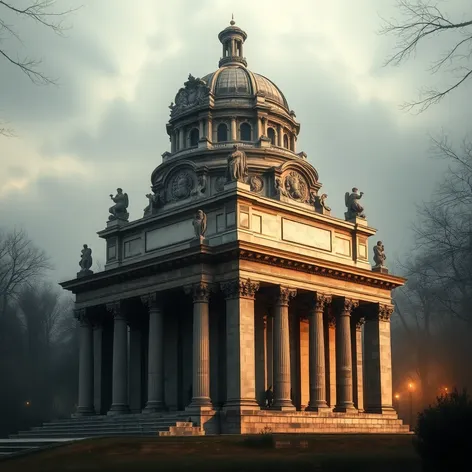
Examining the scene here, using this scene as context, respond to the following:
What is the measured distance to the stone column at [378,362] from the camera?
58.6 m

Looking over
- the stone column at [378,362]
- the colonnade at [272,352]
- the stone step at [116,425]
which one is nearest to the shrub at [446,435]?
the colonnade at [272,352]

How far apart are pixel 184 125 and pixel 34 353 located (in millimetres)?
33702

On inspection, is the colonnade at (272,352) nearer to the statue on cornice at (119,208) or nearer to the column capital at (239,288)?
the column capital at (239,288)

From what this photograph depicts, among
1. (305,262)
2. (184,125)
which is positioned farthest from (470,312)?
(184,125)

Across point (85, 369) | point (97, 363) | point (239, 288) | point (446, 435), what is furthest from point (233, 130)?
point (446, 435)

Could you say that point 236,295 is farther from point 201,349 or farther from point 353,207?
point 353,207

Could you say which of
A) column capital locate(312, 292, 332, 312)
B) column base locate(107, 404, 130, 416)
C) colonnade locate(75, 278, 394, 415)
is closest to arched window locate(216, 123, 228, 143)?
colonnade locate(75, 278, 394, 415)

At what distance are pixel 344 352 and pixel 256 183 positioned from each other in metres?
14.3

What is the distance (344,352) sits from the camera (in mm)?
56031

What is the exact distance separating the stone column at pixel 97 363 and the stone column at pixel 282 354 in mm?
16193

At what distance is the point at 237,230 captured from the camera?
51.2 metres

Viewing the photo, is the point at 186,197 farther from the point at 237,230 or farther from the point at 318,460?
the point at 318,460

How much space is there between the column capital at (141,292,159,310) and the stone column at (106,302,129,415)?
321cm

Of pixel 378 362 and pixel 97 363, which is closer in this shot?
pixel 378 362
